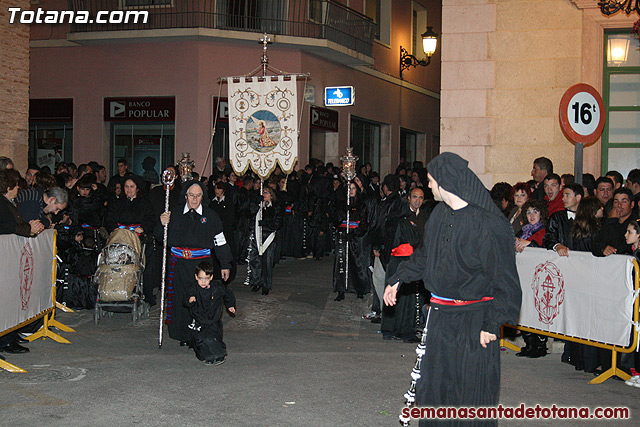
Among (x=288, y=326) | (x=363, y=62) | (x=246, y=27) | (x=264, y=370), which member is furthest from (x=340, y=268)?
(x=363, y=62)

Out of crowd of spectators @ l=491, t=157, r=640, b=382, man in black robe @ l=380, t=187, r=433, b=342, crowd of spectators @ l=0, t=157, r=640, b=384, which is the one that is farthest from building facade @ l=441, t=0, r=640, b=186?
man in black robe @ l=380, t=187, r=433, b=342

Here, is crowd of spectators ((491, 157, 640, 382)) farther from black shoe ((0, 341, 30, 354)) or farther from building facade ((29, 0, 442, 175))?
building facade ((29, 0, 442, 175))

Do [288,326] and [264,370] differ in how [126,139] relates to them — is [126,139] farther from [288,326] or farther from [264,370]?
[264,370]

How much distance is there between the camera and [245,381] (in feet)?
25.7

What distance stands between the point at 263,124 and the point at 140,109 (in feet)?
34.1

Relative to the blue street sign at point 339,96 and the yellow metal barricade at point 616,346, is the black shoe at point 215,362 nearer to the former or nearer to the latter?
the yellow metal barricade at point 616,346

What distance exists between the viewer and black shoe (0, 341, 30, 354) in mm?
8891

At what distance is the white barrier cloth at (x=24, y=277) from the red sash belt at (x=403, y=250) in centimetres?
436

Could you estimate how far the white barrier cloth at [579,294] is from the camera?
7.89 m

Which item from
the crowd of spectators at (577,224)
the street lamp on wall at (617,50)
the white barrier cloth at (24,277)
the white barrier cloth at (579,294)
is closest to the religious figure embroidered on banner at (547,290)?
the white barrier cloth at (579,294)

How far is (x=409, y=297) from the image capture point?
1030cm

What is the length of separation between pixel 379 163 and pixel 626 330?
22.9m

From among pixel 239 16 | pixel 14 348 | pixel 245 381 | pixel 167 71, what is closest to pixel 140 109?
pixel 167 71

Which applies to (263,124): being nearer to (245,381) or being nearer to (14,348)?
(14,348)
